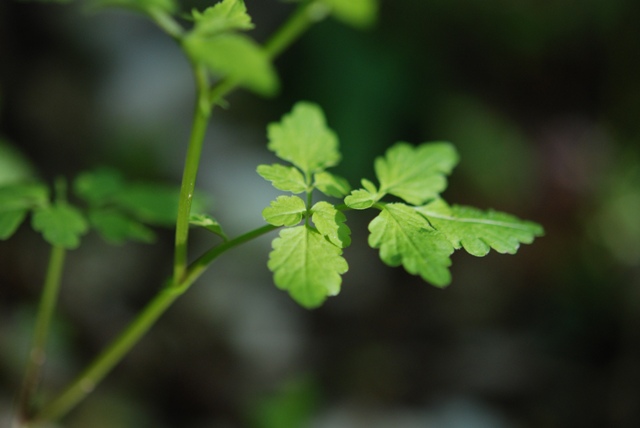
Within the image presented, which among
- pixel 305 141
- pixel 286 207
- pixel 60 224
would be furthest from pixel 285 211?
pixel 60 224

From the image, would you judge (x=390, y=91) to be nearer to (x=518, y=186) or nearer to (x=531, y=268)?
(x=518, y=186)

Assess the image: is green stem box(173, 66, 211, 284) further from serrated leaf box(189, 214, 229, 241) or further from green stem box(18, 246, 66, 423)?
green stem box(18, 246, 66, 423)

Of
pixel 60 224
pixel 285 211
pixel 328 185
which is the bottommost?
pixel 60 224

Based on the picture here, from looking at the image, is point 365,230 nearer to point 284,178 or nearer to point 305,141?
point 305,141

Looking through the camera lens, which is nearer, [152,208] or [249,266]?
[152,208]

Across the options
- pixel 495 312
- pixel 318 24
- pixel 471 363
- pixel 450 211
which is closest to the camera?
pixel 450 211

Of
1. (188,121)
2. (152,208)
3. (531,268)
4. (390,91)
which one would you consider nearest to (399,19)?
(390,91)
